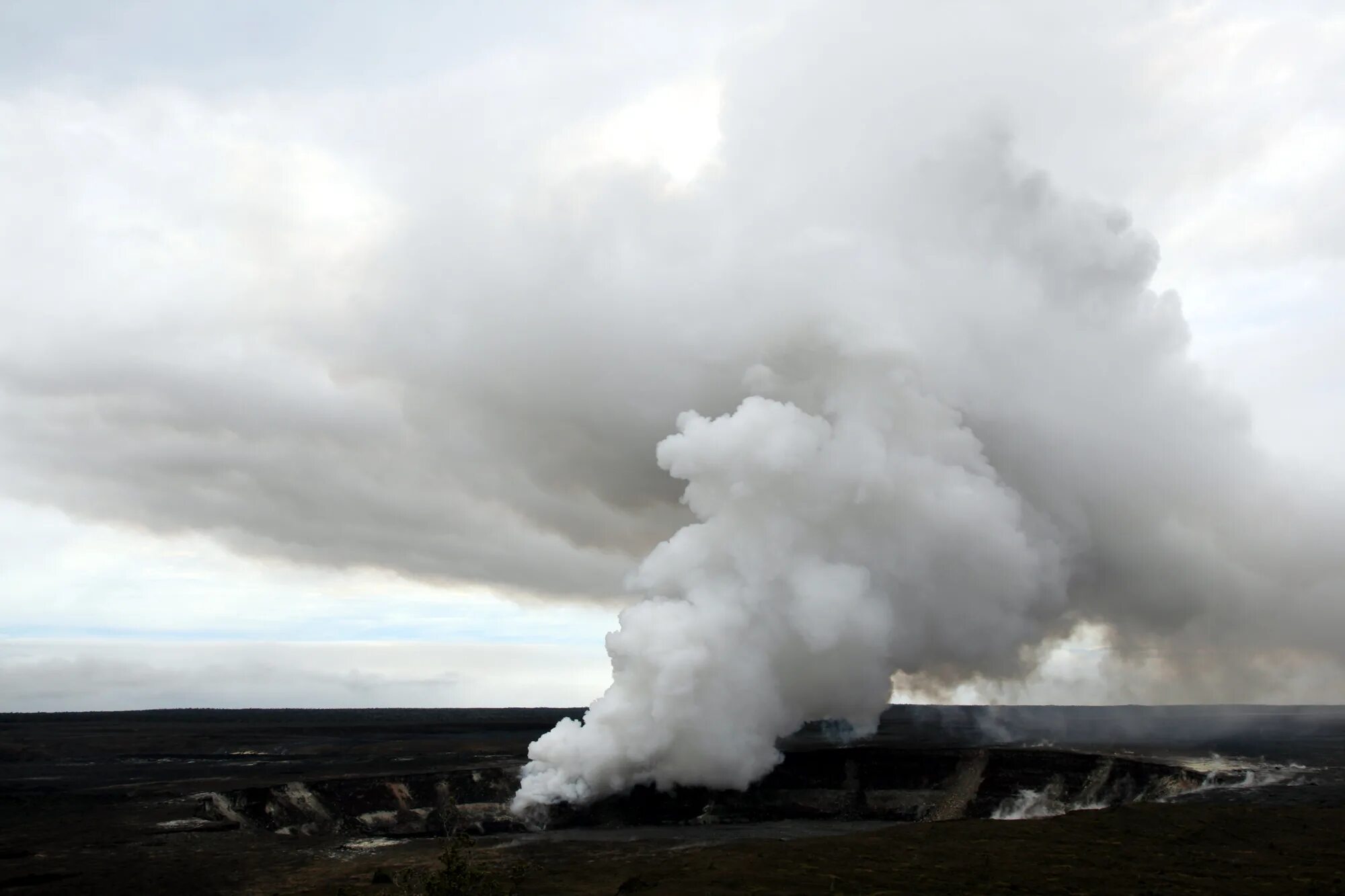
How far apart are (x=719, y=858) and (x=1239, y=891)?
83.3ft

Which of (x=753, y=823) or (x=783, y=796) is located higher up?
(x=783, y=796)

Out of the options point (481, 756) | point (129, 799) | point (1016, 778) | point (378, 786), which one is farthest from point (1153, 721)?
point (129, 799)

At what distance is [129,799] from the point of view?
8231cm

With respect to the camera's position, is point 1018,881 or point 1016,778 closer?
point 1018,881

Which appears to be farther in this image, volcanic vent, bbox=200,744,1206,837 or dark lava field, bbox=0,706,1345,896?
volcanic vent, bbox=200,744,1206,837

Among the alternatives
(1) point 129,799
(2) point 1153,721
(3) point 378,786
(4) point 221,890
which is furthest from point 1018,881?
(2) point 1153,721

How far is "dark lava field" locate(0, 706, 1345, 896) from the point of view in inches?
1976

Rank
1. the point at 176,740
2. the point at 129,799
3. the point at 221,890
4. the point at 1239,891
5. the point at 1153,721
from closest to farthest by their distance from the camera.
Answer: the point at 1239,891 → the point at 221,890 → the point at 129,799 → the point at 176,740 → the point at 1153,721

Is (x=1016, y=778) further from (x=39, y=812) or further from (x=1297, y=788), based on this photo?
(x=39, y=812)

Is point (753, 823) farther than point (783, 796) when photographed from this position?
No

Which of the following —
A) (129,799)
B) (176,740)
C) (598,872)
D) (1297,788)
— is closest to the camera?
(598,872)

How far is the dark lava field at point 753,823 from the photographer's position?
50188mm

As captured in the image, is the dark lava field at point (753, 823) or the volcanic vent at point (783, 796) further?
the volcanic vent at point (783, 796)

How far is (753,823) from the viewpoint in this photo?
Answer: 3103 inches
